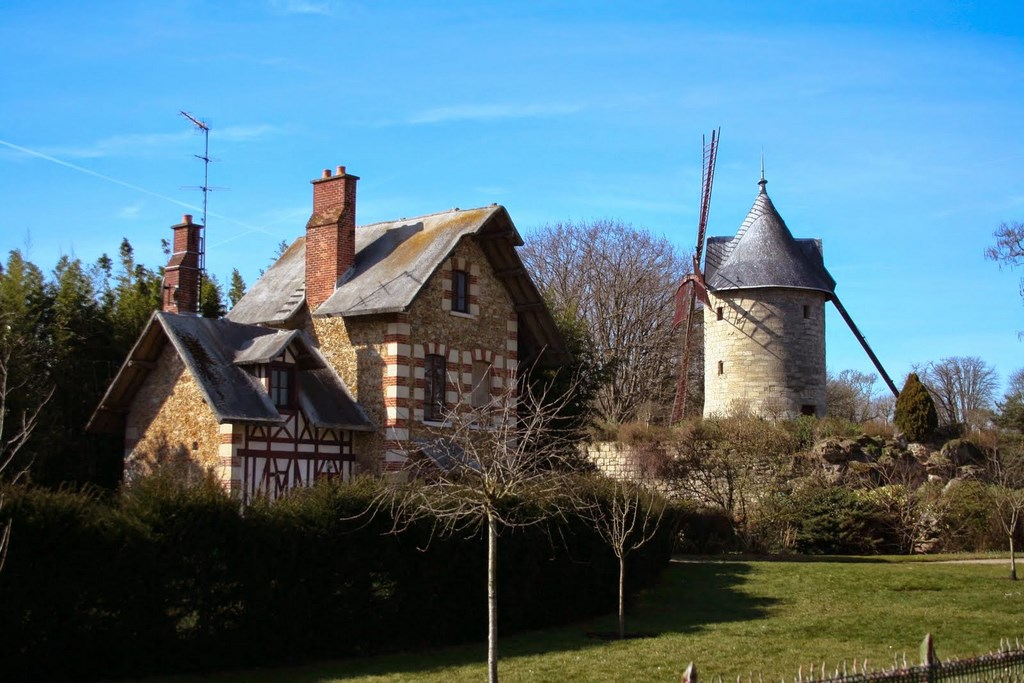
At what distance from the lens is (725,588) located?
20375 millimetres

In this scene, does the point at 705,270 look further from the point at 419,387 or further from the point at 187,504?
the point at 187,504

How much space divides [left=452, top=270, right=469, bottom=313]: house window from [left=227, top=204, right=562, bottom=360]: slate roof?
85cm

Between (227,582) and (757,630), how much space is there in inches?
299

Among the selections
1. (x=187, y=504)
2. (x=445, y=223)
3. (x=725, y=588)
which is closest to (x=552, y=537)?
(x=725, y=588)

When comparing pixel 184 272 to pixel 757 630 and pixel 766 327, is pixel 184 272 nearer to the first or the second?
pixel 757 630

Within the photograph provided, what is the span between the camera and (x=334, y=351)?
79.7ft

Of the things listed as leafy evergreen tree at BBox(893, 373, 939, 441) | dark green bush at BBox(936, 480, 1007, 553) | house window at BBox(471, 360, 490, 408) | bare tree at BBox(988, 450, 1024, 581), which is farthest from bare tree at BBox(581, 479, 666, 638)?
leafy evergreen tree at BBox(893, 373, 939, 441)

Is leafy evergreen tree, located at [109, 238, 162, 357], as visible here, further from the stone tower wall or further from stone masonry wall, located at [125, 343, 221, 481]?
the stone tower wall

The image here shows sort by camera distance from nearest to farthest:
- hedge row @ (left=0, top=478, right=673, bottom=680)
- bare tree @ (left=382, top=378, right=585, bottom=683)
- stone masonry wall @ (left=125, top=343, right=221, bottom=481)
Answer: bare tree @ (left=382, top=378, right=585, bottom=683) → hedge row @ (left=0, top=478, right=673, bottom=680) → stone masonry wall @ (left=125, top=343, right=221, bottom=481)

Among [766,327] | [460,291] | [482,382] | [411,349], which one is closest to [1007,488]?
[766,327]

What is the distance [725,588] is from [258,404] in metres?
9.24

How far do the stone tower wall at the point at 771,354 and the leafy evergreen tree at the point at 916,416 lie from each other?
3.09m

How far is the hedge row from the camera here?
13047 mm

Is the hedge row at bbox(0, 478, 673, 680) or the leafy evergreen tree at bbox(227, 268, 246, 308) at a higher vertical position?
the leafy evergreen tree at bbox(227, 268, 246, 308)
